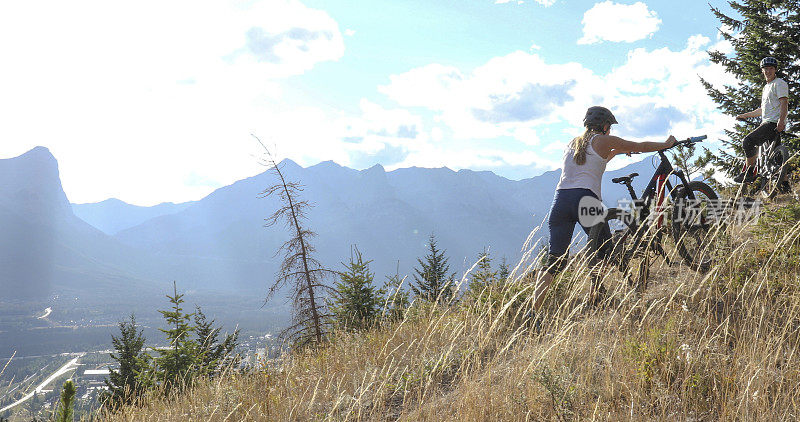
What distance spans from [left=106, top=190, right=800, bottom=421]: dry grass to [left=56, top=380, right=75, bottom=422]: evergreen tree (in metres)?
1.11

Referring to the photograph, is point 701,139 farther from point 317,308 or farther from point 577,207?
point 317,308

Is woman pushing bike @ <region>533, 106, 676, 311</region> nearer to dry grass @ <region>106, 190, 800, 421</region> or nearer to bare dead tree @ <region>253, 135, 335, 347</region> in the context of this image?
dry grass @ <region>106, 190, 800, 421</region>

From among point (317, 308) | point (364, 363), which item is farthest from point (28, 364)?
point (364, 363)

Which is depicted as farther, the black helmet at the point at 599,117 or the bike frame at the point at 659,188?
the bike frame at the point at 659,188

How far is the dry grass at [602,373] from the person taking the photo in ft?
10.2

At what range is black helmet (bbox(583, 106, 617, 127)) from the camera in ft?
16.4

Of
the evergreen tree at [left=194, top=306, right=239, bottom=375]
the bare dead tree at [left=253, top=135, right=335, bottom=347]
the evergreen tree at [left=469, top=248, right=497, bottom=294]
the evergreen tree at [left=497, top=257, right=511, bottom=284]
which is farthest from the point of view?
the bare dead tree at [left=253, top=135, right=335, bottom=347]

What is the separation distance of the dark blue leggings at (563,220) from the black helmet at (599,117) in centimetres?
79

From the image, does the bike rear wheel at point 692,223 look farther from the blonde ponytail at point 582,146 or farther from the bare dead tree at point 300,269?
the bare dead tree at point 300,269

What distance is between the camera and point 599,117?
16.4 feet

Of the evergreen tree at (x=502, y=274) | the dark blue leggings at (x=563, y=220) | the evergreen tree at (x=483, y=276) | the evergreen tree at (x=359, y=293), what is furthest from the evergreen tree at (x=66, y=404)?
the evergreen tree at (x=359, y=293)

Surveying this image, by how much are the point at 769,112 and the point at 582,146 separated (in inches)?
233

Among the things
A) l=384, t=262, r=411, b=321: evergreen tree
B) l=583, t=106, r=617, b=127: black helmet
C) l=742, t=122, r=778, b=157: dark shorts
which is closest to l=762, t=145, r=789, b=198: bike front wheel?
A: l=742, t=122, r=778, b=157: dark shorts

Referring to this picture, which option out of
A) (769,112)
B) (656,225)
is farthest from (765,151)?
(656,225)
